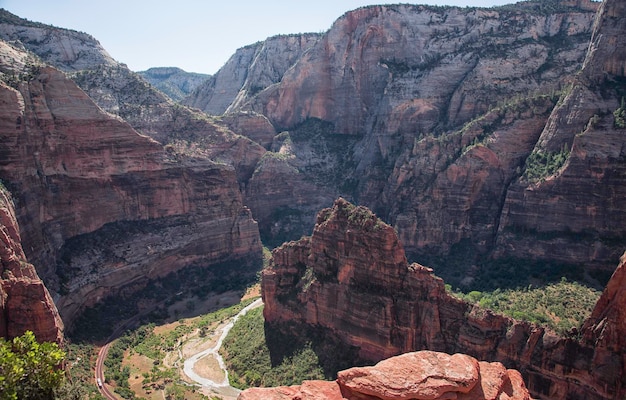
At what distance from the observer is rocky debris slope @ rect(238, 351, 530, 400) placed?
20.7 metres

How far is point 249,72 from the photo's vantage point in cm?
15700

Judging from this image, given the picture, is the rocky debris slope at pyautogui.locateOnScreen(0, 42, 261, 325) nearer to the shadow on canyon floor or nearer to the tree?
the shadow on canyon floor

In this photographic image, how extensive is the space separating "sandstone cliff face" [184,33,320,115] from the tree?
125394 mm

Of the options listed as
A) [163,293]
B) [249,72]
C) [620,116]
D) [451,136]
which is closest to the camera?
[620,116]

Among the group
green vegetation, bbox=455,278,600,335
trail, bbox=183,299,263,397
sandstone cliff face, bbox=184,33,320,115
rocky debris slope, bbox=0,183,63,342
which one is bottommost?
trail, bbox=183,299,263,397

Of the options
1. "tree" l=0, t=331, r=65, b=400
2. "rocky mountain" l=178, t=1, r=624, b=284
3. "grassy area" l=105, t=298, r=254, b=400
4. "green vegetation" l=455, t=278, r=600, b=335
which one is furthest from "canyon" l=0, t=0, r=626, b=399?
"tree" l=0, t=331, r=65, b=400

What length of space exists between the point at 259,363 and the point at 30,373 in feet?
105

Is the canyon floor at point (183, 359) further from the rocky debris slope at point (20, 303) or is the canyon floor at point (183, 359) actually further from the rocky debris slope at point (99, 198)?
the rocky debris slope at point (20, 303)

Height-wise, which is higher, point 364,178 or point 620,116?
point 620,116

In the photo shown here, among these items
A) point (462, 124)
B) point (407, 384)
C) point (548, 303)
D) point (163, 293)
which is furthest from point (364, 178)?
point (407, 384)

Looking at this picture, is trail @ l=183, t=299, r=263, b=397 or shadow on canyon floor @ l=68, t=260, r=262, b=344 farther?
shadow on canyon floor @ l=68, t=260, r=262, b=344

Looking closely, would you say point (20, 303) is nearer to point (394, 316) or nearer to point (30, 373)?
point (30, 373)

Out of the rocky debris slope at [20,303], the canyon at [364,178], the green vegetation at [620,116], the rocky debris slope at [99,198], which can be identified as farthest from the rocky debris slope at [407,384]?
the green vegetation at [620,116]

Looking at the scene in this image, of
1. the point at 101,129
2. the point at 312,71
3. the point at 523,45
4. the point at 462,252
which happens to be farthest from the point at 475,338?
the point at 312,71
